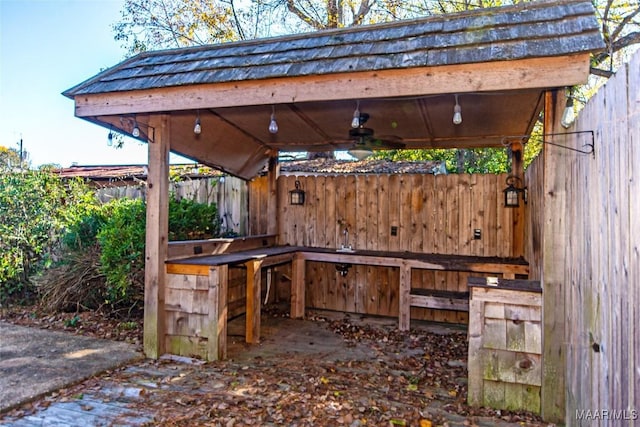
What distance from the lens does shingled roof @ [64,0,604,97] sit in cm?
280

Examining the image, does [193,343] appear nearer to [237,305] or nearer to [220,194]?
[237,305]

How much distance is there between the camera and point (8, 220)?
5.75m

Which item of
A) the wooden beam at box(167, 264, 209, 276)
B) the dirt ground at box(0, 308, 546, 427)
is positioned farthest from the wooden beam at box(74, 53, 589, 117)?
the dirt ground at box(0, 308, 546, 427)

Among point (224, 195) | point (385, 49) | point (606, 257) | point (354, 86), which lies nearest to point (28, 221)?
point (224, 195)

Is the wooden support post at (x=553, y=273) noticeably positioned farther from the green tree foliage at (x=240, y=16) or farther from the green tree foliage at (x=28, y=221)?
the green tree foliage at (x=240, y=16)

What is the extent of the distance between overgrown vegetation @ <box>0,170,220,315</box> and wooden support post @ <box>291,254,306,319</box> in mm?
1387

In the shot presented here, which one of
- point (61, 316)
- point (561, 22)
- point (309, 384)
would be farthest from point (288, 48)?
point (61, 316)

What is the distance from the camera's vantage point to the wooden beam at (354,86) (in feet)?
8.73

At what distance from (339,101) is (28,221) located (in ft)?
15.6

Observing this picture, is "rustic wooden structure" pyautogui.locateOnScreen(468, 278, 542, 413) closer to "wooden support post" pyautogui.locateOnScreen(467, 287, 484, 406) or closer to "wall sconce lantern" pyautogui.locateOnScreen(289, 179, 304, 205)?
"wooden support post" pyautogui.locateOnScreen(467, 287, 484, 406)

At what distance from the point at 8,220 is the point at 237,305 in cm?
352

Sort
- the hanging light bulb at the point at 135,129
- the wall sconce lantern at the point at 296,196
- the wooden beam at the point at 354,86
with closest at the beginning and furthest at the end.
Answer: the wooden beam at the point at 354,86
the hanging light bulb at the point at 135,129
the wall sconce lantern at the point at 296,196

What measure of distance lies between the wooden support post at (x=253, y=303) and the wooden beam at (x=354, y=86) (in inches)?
69.8

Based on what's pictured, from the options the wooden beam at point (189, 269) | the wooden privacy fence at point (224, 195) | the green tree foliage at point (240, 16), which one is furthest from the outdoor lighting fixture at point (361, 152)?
the green tree foliage at point (240, 16)
